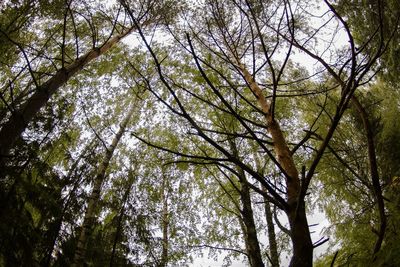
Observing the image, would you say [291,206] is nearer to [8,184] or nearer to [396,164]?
[8,184]

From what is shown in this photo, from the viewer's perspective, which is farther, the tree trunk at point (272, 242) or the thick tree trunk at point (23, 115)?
the tree trunk at point (272, 242)

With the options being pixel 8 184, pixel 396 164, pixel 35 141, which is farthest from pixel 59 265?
pixel 396 164

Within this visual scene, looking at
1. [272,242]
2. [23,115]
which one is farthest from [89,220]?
[272,242]

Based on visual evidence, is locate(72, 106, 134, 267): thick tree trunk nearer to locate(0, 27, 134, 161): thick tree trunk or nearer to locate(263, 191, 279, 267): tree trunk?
locate(0, 27, 134, 161): thick tree trunk

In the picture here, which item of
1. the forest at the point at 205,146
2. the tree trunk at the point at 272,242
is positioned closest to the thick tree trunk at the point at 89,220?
the forest at the point at 205,146

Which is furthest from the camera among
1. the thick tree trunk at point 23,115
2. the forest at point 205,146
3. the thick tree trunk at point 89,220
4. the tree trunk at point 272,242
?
the tree trunk at point 272,242

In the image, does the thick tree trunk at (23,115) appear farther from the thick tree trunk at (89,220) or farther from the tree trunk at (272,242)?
the tree trunk at (272,242)

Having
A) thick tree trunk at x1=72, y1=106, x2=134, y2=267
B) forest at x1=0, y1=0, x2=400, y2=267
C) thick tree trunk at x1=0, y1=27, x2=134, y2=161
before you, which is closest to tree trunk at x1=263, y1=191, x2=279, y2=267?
Answer: forest at x1=0, y1=0, x2=400, y2=267

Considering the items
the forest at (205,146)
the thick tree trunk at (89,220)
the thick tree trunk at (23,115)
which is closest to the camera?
the forest at (205,146)

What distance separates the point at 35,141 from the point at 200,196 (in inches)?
263

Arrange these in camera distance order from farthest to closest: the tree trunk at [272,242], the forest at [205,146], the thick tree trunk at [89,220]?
1. the tree trunk at [272,242]
2. the thick tree trunk at [89,220]
3. the forest at [205,146]

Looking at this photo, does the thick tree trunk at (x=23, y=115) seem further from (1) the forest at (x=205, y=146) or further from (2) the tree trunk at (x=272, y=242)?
(2) the tree trunk at (x=272, y=242)

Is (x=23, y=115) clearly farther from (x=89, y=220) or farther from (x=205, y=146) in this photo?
(x=205, y=146)

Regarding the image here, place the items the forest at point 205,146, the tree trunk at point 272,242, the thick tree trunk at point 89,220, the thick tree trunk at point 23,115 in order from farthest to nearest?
the tree trunk at point 272,242 → the thick tree trunk at point 89,220 → the thick tree trunk at point 23,115 → the forest at point 205,146
